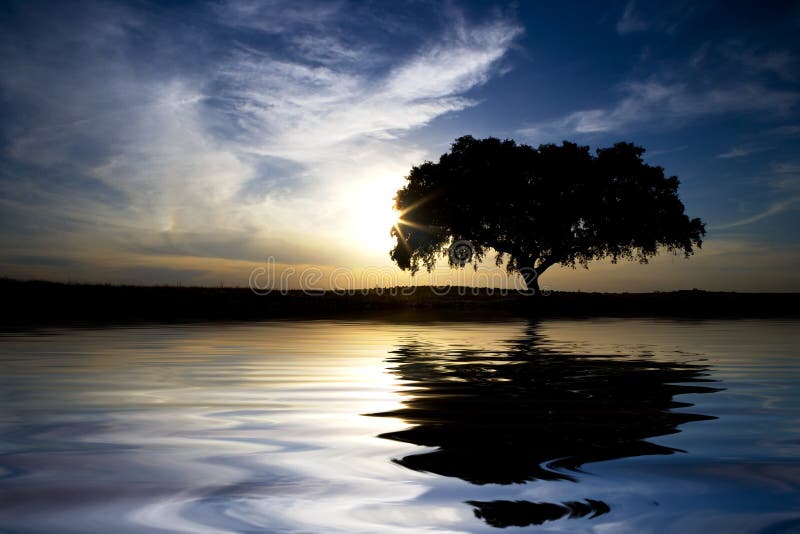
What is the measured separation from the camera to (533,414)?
5.31 meters

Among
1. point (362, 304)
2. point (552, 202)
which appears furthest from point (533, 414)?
point (552, 202)

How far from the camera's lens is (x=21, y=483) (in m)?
3.42

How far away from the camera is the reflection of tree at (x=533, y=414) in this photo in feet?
12.3

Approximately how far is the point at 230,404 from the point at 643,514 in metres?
4.25

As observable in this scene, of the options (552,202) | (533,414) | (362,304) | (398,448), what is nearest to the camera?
(398,448)

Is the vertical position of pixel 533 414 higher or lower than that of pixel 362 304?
lower

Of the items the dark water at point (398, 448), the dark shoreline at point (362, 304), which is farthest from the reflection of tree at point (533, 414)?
the dark shoreline at point (362, 304)

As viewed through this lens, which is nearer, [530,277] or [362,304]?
[362,304]

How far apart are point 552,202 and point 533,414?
125 ft

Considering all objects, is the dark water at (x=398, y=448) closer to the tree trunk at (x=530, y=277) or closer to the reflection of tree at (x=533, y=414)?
the reflection of tree at (x=533, y=414)

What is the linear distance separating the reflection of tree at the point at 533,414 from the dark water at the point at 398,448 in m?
0.03

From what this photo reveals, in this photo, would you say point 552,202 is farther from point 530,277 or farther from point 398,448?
point 398,448

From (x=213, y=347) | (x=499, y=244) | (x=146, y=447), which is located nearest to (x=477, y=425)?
(x=146, y=447)

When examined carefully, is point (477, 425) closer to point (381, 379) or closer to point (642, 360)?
point (381, 379)
